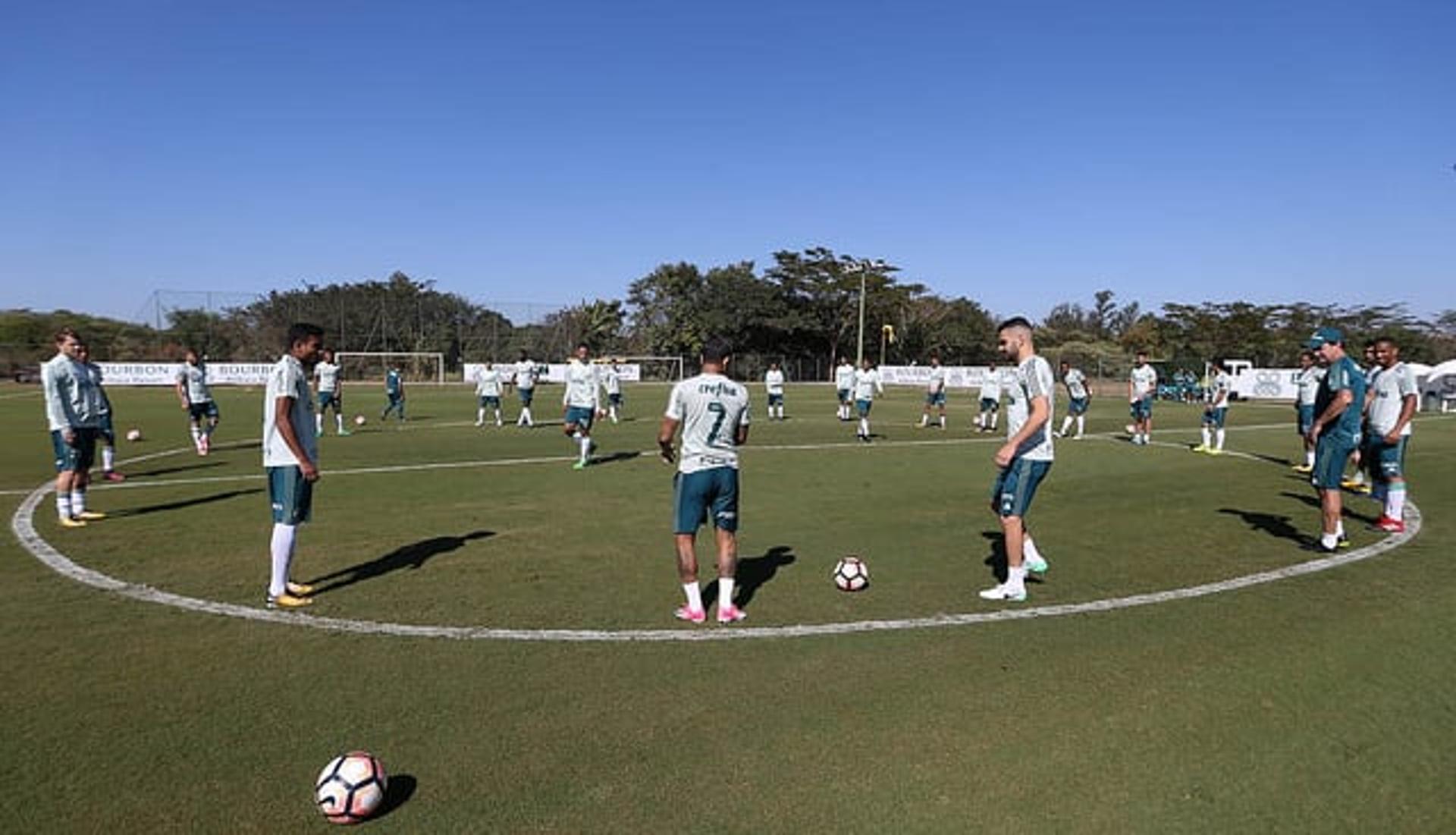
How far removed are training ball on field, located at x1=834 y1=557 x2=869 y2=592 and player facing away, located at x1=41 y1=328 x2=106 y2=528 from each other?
8381 mm

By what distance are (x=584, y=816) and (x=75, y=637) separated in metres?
4.29

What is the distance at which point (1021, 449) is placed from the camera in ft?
20.5

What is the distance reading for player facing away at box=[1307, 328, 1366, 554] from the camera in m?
7.84

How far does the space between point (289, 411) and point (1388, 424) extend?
1108cm

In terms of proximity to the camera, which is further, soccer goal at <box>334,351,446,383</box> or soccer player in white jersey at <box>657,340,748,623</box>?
soccer goal at <box>334,351,446,383</box>

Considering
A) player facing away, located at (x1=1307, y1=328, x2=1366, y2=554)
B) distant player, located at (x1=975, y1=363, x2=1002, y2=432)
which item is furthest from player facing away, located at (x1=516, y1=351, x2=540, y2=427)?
player facing away, located at (x1=1307, y1=328, x2=1366, y2=554)

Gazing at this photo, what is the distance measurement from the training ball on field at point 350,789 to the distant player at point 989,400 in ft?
72.5

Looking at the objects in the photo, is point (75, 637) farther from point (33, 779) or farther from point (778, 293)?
point (778, 293)

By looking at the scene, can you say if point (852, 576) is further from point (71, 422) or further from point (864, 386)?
point (864, 386)

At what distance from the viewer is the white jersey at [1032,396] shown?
6.18 metres

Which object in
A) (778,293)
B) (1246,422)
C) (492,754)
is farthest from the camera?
(778,293)

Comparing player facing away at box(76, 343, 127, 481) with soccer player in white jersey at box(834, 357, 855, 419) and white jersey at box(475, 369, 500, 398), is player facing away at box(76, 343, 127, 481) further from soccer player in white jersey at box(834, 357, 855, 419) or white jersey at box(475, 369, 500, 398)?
soccer player in white jersey at box(834, 357, 855, 419)

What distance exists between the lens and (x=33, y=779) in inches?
140

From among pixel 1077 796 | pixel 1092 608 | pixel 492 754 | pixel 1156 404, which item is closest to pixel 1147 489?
pixel 1092 608
